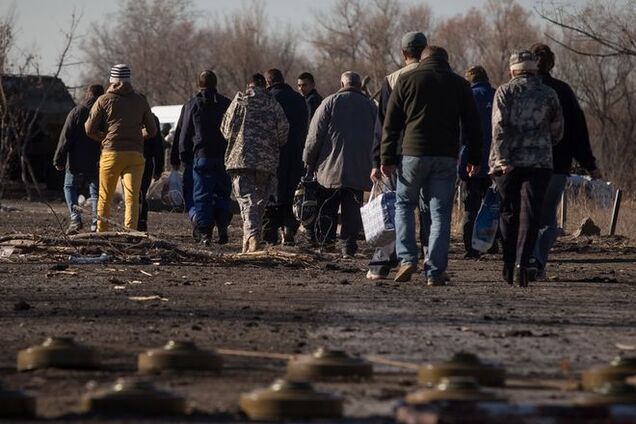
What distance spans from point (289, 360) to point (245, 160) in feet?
28.8

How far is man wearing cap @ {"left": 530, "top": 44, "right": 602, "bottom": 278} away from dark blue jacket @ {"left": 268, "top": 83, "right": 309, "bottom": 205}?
5.44 m

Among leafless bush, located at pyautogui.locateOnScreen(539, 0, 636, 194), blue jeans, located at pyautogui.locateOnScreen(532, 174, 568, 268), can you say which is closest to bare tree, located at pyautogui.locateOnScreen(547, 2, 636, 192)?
leafless bush, located at pyautogui.locateOnScreen(539, 0, 636, 194)

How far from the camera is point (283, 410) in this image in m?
5.61

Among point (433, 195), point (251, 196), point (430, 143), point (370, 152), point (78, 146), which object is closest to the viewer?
point (430, 143)

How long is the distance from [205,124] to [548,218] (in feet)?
18.9

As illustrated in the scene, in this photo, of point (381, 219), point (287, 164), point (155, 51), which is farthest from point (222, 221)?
point (155, 51)

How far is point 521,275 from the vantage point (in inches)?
495

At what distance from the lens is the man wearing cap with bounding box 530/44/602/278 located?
1308cm

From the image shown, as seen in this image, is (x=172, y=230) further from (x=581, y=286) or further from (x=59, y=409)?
(x=59, y=409)

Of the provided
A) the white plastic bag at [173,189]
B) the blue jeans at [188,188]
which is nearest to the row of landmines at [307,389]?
the blue jeans at [188,188]

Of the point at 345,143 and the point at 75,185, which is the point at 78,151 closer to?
the point at 75,185

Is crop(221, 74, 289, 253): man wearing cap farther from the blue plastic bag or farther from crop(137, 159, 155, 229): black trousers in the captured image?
crop(137, 159, 155, 229): black trousers

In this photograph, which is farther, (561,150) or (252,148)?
(252,148)

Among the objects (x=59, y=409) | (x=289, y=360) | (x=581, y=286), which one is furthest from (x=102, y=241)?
(x=59, y=409)
